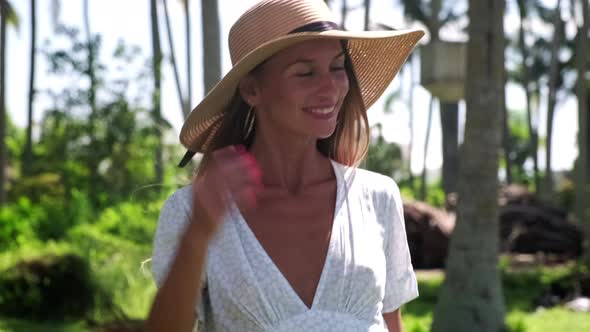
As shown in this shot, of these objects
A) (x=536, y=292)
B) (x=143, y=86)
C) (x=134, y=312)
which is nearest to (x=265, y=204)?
(x=134, y=312)

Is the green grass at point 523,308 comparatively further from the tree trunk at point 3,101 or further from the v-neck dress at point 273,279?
the tree trunk at point 3,101

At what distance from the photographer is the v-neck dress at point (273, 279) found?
242cm

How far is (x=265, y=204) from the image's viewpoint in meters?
2.61

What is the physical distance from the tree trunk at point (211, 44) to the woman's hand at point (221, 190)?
617 centimetres

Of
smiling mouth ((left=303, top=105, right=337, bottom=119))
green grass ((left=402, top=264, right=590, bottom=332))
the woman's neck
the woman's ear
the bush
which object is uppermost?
the woman's ear

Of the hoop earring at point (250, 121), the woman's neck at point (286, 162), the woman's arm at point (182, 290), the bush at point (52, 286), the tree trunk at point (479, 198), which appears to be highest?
the hoop earring at point (250, 121)

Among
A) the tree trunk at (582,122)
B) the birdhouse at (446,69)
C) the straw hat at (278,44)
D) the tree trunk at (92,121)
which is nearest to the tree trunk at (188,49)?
the tree trunk at (92,121)

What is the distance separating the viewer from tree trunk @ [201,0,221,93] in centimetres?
838

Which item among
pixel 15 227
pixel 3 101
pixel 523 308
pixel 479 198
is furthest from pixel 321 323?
pixel 3 101

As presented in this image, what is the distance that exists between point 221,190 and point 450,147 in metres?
28.8

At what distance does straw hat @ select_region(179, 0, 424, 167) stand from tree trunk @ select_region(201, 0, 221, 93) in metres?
5.25

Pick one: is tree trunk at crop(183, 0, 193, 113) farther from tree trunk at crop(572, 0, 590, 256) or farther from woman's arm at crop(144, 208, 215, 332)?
woman's arm at crop(144, 208, 215, 332)

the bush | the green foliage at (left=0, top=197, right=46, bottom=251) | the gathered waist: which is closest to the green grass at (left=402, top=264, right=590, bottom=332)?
the bush

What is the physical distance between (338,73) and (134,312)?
7.83 meters
